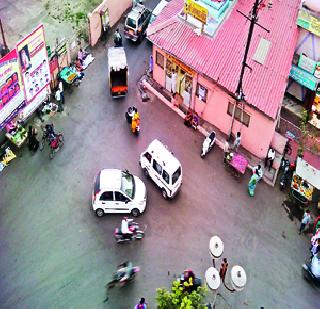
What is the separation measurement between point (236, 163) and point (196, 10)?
8.52 meters

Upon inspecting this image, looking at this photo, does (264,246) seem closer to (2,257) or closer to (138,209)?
(138,209)

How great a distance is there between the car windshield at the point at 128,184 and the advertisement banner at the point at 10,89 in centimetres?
677

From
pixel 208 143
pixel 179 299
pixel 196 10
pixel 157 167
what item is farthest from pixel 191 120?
pixel 179 299

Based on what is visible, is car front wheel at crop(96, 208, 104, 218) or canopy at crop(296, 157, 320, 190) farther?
canopy at crop(296, 157, 320, 190)

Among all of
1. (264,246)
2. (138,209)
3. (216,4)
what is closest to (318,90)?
(216,4)

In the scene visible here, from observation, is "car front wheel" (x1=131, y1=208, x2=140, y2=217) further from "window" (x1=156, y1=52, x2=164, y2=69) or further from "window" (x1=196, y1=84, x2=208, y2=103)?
"window" (x1=156, y1=52, x2=164, y2=69)

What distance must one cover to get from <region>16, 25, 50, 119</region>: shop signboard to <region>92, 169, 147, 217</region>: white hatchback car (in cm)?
604

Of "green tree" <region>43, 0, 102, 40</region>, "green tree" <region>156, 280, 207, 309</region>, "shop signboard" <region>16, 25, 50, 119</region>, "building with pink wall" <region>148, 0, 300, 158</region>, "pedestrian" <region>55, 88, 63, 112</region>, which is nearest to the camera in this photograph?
"green tree" <region>156, 280, 207, 309</region>

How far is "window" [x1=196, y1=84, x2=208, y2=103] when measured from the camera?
3155 centimetres

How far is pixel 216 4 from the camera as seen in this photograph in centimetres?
3152

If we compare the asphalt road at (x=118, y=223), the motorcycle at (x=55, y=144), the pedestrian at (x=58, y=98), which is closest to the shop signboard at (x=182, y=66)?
the asphalt road at (x=118, y=223)

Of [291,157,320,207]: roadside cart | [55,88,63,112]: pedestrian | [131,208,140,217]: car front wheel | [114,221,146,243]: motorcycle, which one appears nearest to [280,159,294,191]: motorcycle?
[291,157,320,207]: roadside cart

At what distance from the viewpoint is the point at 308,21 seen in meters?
30.4

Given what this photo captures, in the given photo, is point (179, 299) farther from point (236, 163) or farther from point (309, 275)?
point (236, 163)
